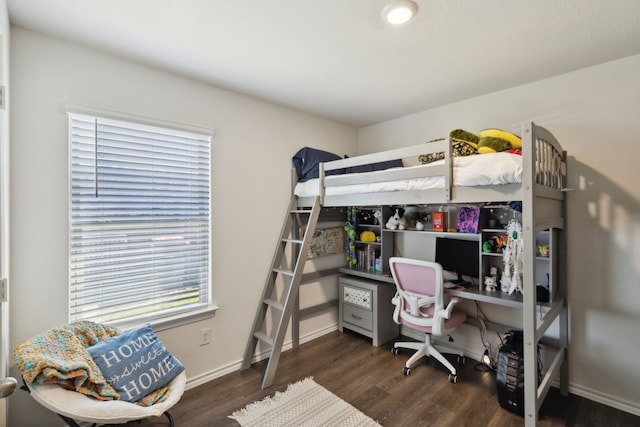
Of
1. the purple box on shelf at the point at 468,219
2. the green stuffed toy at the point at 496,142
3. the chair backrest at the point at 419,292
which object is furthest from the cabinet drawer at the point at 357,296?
the green stuffed toy at the point at 496,142

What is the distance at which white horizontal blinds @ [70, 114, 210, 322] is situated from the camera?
6.20 feet

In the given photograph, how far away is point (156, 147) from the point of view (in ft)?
7.13

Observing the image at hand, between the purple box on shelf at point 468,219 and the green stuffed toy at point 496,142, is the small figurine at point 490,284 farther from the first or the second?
the green stuffed toy at point 496,142

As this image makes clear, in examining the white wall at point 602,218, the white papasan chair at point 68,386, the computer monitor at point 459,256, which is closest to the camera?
the white papasan chair at point 68,386

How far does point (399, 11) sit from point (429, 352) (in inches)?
102

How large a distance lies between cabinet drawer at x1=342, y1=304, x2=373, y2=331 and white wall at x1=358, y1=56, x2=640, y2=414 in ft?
5.34

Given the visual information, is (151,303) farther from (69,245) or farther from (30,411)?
(30,411)

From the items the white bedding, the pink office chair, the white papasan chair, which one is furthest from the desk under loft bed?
the white papasan chair

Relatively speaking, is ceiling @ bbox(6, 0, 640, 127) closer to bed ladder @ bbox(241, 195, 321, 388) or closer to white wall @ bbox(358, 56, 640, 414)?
white wall @ bbox(358, 56, 640, 414)

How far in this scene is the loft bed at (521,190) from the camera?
1.60 metres

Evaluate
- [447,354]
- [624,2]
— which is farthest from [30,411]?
[624,2]

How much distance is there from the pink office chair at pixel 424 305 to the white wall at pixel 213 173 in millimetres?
1032

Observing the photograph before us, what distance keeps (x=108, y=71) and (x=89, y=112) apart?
0.32 meters

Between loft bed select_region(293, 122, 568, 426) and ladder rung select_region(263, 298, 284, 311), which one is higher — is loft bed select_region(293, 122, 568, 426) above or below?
above
